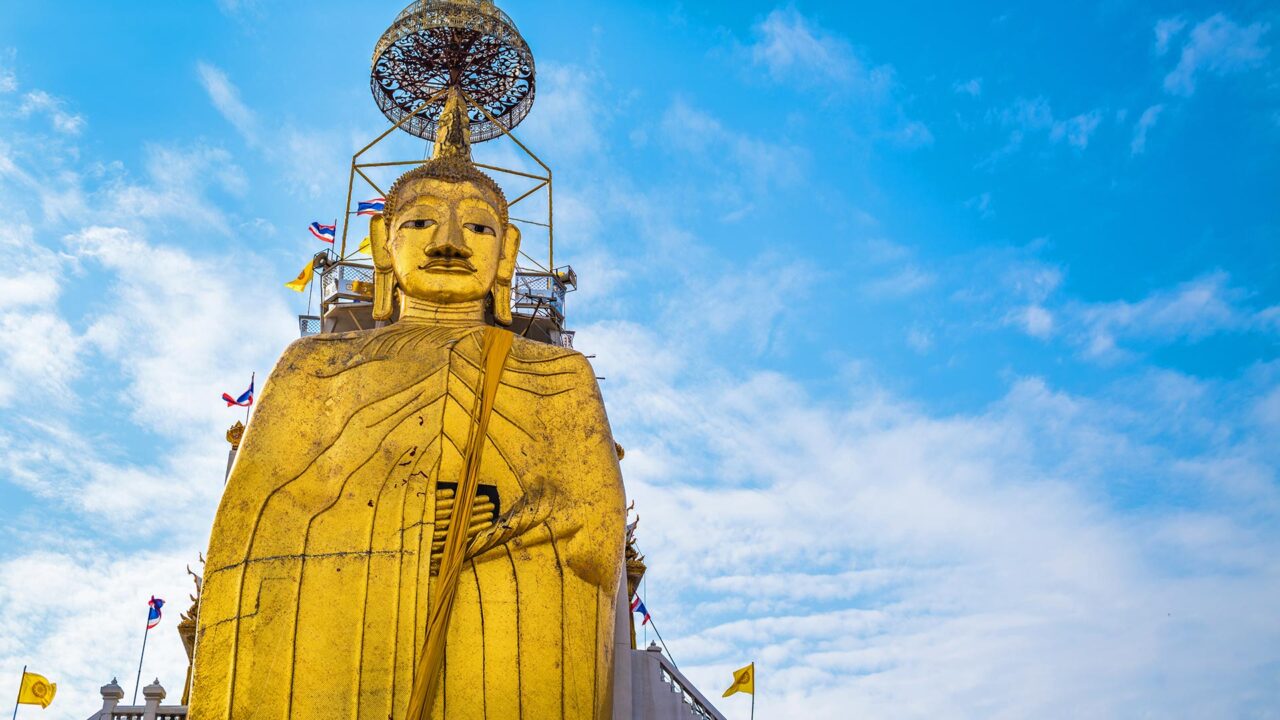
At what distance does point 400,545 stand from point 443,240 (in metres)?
2.27

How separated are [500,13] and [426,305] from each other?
27.6 feet

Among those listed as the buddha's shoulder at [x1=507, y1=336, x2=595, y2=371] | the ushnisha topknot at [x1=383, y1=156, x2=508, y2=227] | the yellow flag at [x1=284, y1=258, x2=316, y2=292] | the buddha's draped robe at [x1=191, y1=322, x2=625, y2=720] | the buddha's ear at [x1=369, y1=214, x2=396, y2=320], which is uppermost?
the yellow flag at [x1=284, y1=258, x2=316, y2=292]

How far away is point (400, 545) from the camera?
7.71 metres

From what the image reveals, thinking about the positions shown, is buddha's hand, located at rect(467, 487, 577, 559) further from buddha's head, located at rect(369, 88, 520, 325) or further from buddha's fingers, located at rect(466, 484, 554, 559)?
buddha's head, located at rect(369, 88, 520, 325)

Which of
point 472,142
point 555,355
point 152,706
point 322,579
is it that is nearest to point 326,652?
point 322,579

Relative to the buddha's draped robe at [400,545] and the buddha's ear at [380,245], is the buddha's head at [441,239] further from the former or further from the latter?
the buddha's draped robe at [400,545]

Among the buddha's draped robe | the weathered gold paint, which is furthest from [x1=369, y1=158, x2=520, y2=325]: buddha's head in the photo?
the buddha's draped robe

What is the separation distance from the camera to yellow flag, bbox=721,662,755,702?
16.4 meters

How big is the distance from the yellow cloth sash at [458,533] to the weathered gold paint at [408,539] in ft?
0.19

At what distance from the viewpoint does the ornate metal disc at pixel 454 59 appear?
53.0 ft

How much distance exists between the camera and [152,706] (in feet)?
46.6

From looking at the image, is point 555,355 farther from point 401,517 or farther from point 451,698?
point 451,698

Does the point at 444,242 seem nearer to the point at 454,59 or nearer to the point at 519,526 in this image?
the point at 519,526

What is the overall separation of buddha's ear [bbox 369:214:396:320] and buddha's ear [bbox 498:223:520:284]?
2.55ft
